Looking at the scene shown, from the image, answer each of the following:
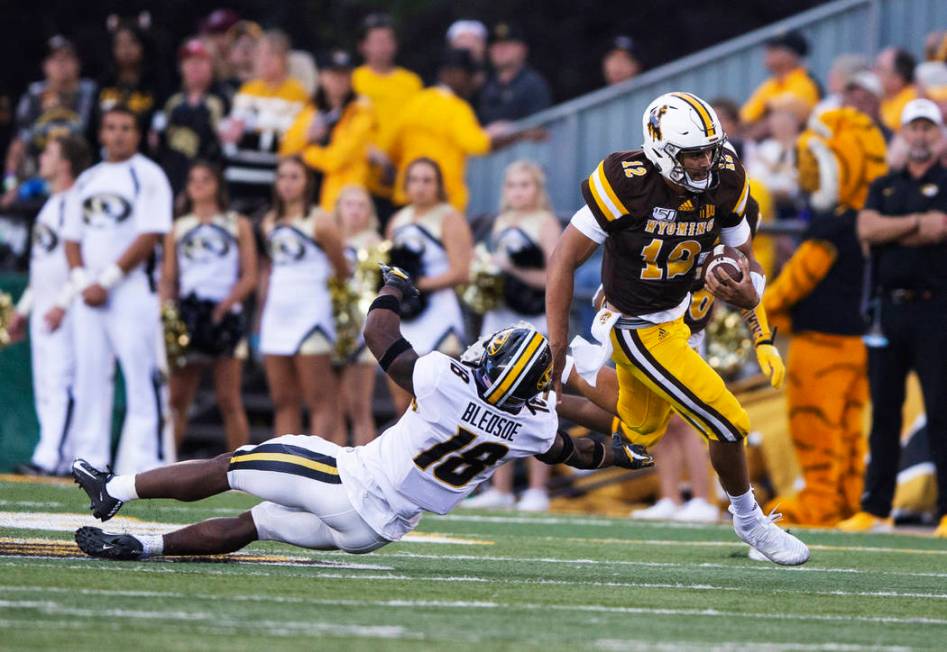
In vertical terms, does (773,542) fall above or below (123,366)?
below

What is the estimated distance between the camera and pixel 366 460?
6.90m

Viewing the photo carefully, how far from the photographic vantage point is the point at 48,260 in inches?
499

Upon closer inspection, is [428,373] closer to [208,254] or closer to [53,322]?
[53,322]

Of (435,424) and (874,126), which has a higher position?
(874,126)

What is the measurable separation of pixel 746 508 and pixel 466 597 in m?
2.02

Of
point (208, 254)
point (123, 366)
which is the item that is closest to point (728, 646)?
point (123, 366)

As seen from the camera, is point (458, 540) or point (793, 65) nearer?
point (458, 540)

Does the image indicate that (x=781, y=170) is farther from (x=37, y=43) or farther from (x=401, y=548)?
(x=37, y=43)

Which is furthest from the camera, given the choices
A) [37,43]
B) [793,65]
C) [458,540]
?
[37,43]

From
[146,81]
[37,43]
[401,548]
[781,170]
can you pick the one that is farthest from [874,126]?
[37,43]

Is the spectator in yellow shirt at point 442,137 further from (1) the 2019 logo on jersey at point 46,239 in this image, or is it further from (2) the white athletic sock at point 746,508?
(2) the white athletic sock at point 746,508

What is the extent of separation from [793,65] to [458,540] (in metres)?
6.79

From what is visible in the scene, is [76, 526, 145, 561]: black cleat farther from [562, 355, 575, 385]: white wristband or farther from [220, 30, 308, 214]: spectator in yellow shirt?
[220, 30, 308, 214]: spectator in yellow shirt

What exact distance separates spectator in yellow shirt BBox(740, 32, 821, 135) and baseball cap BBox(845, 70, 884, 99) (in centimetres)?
52
